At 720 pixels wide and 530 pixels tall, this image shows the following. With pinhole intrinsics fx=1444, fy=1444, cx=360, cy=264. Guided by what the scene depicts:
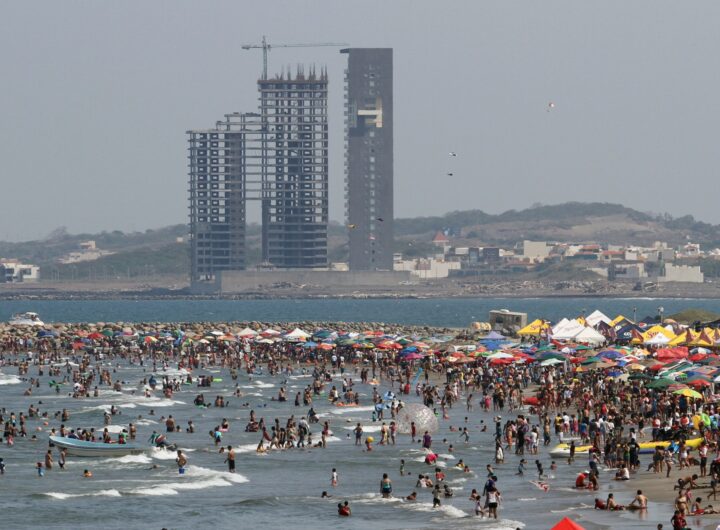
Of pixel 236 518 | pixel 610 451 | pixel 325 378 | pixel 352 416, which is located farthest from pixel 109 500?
pixel 325 378

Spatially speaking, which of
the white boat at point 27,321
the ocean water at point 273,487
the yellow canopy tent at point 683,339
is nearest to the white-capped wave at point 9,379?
the ocean water at point 273,487

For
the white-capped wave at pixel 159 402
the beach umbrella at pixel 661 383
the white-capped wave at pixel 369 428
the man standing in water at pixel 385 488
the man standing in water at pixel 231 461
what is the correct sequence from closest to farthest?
the man standing in water at pixel 385 488, the man standing in water at pixel 231 461, the beach umbrella at pixel 661 383, the white-capped wave at pixel 369 428, the white-capped wave at pixel 159 402

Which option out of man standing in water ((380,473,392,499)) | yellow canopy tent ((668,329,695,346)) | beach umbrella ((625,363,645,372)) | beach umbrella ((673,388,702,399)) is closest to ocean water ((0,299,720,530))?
man standing in water ((380,473,392,499))

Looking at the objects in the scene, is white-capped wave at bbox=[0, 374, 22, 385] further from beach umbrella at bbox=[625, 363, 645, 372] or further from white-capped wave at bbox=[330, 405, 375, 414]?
beach umbrella at bbox=[625, 363, 645, 372]

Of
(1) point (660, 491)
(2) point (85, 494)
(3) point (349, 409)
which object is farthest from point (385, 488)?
(3) point (349, 409)

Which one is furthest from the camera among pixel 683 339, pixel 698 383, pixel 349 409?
pixel 683 339

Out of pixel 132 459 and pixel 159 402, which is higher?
pixel 132 459

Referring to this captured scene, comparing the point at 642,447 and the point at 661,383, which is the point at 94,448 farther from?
the point at 661,383

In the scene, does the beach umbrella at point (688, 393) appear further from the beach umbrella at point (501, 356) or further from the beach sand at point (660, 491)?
the beach umbrella at point (501, 356)

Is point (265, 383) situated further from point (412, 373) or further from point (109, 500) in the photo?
point (109, 500)
